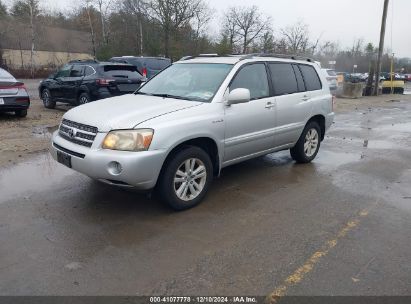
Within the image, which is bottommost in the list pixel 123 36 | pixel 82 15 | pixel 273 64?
pixel 273 64

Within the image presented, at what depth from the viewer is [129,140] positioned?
4.07 m

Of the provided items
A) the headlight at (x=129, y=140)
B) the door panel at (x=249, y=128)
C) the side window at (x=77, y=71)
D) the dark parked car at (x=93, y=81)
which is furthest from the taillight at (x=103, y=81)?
the headlight at (x=129, y=140)

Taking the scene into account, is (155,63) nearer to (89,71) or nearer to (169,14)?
(89,71)

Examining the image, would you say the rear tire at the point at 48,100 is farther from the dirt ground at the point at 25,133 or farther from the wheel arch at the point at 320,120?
the wheel arch at the point at 320,120

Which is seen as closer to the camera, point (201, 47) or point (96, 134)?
point (96, 134)

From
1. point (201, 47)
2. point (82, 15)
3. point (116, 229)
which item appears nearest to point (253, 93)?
point (116, 229)

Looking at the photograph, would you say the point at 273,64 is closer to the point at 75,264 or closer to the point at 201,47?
the point at 75,264

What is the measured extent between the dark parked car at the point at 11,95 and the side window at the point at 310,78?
24.5 feet

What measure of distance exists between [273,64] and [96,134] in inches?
119

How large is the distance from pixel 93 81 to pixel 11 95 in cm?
223

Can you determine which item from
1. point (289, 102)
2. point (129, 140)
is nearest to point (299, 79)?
point (289, 102)

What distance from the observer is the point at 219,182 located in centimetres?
570

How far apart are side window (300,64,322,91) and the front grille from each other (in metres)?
3.81

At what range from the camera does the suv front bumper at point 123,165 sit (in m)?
3.97
